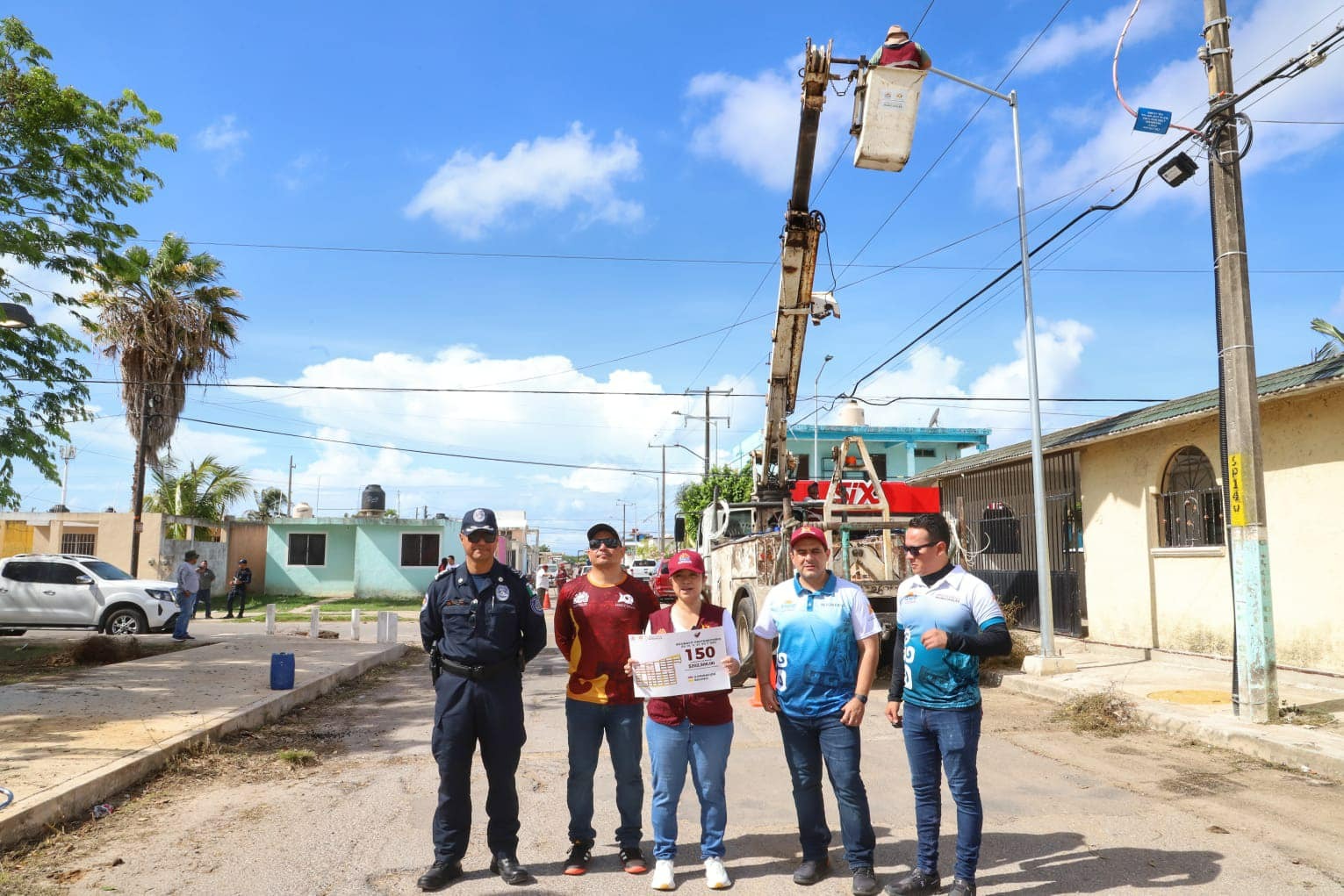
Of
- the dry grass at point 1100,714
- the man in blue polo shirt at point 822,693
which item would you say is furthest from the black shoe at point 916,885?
the dry grass at point 1100,714

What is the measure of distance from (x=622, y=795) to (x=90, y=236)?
35.6 ft

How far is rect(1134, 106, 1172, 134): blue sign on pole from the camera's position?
31.9 ft

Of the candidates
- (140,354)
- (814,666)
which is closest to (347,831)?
(814,666)

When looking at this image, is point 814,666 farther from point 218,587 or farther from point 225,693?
Answer: point 218,587

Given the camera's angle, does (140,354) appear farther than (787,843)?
Yes

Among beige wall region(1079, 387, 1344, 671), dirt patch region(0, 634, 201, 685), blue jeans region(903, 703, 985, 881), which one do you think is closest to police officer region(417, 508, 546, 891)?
blue jeans region(903, 703, 985, 881)

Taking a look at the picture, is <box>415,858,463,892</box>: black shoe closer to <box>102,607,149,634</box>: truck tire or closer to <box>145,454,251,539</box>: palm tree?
<box>102,607,149,634</box>: truck tire

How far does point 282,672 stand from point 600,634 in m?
6.98

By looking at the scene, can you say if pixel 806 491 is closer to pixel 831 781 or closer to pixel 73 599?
pixel 831 781

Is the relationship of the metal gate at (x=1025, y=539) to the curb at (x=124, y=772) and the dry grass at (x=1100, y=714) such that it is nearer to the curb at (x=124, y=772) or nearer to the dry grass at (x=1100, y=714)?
the dry grass at (x=1100, y=714)

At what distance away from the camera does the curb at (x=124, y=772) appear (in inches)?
214

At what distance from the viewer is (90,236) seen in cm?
1192

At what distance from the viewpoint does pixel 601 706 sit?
5055mm

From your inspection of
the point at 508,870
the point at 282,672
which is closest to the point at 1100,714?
the point at 508,870
